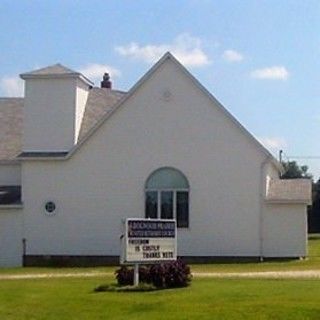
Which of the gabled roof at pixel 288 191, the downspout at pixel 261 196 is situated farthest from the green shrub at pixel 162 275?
the gabled roof at pixel 288 191

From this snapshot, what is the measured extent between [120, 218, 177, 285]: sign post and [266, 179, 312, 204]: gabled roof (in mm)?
16242

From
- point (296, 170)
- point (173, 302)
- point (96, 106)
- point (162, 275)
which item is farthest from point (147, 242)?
point (296, 170)

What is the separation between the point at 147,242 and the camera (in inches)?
1038

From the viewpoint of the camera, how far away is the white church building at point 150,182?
4281cm

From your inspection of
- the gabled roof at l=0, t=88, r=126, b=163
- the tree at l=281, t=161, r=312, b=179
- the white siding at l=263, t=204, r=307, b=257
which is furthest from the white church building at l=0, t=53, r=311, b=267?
the tree at l=281, t=161, r=312, b=179

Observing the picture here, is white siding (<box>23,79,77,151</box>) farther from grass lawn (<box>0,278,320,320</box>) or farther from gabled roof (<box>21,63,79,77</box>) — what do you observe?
grass lawn (<box>0,278,320,320</box>)

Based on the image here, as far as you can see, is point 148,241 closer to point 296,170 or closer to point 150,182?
point 150,182

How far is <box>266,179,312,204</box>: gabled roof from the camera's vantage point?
1674 inches

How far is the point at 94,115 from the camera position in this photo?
48562 mm

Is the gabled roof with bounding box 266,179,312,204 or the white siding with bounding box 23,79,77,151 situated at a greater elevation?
the white siding with bounding box 23,79,77,151

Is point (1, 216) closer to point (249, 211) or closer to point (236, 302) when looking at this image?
point (249, 211)

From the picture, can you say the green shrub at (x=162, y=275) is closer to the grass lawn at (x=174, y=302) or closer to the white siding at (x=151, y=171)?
the grass lawn at (x=174, y=302)

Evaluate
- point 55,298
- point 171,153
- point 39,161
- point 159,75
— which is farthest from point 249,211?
point 55,298

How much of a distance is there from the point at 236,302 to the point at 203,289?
3.10 m
